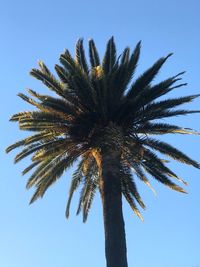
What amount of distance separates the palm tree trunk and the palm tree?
0.03 meters

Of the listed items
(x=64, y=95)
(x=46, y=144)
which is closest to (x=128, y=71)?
(x=64, y=95)

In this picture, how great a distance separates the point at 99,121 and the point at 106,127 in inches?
19.1

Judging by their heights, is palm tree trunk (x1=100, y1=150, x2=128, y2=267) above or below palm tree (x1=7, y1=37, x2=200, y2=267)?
below

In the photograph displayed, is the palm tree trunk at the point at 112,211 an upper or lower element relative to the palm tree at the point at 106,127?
lower

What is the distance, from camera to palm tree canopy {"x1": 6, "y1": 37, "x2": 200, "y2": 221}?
24.7 m

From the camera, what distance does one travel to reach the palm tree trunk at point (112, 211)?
22.9m

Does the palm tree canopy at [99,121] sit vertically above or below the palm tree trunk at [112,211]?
above

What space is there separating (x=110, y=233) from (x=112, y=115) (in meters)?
4.42

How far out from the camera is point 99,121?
25031 millimetres

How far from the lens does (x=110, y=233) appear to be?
23375mm

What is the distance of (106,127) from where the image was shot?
24.7m

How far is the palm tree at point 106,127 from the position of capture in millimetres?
24547

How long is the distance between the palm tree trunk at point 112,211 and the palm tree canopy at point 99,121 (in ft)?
1.95

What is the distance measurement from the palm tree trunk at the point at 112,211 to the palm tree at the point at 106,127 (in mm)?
35
